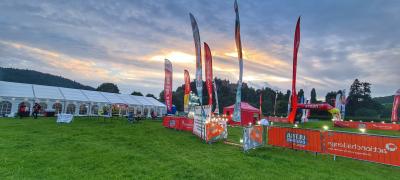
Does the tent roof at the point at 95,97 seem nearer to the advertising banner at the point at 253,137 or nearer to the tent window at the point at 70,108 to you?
the tent window at the point at 70,108

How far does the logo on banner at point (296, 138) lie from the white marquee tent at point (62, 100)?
2777 centimetres

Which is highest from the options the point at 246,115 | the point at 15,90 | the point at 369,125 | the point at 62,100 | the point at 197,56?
the point at 197,56

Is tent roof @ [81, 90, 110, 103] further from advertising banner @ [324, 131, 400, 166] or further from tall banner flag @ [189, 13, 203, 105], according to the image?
advertising banner @ [324, 131, 400, 166]

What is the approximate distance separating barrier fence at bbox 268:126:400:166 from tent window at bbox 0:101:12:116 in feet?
96.2

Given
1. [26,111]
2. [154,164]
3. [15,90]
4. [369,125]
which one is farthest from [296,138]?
[15,90]

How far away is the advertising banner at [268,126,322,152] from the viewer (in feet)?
34.3

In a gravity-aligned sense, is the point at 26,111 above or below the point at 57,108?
below

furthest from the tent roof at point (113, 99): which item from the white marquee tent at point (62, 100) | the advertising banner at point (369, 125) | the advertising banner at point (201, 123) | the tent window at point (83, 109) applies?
the advertising banner at point (369, 125)

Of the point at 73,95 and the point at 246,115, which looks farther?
the point at 73,95

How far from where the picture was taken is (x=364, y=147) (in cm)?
912

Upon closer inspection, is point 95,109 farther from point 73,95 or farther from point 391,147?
point 391,147

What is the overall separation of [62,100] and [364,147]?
32457 millimetres

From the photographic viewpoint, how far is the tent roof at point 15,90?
26.3 m

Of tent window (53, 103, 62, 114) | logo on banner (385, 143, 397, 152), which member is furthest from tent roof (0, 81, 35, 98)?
logo on banner (385, 143, 397, 152)
